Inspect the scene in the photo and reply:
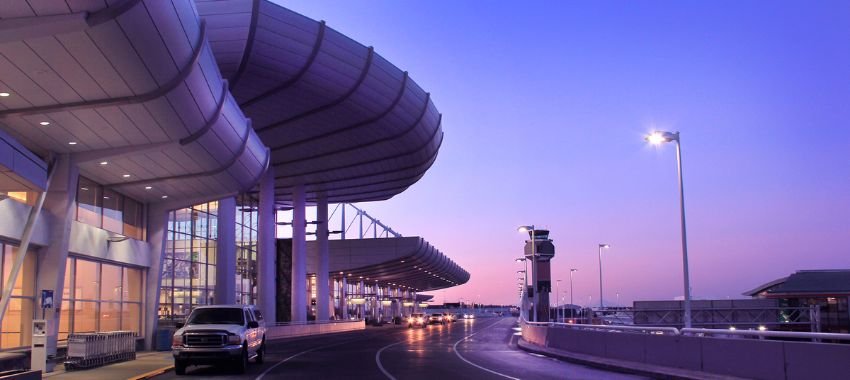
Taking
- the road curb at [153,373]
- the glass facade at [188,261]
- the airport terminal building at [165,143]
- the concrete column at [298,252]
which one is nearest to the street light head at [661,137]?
the airport terminal building at [165,143]

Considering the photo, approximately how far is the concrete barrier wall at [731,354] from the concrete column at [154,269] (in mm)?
20247

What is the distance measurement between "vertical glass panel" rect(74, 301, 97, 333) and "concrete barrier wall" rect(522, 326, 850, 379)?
19.4 meters

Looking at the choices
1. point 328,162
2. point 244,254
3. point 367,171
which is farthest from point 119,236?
point 244,254

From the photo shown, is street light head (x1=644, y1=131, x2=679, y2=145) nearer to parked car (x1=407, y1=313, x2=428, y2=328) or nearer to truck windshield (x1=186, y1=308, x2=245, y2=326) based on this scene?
truck windshield (x1=186, y1=308, x2=245, y2=326)

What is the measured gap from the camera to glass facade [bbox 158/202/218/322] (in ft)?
162

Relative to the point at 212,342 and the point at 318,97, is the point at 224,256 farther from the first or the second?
the point at 212,342

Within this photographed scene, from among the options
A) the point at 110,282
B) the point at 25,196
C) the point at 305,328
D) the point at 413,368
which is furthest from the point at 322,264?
the point at 413,368

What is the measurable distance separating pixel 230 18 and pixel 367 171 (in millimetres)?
29427

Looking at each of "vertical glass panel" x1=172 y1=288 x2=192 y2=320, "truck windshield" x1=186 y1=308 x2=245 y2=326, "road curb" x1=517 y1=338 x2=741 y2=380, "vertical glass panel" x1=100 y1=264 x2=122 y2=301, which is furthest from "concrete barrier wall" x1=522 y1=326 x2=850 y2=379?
"vertical glass panel" x1=172 y1=288 x2=192 y2=320

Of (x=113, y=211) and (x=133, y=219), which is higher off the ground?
(x=113, y=211)

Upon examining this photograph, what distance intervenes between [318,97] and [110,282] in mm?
14173

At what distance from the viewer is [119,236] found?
110 feet

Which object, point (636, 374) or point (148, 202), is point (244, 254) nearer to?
point (148, 202)

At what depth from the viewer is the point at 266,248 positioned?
6078 centimetres
